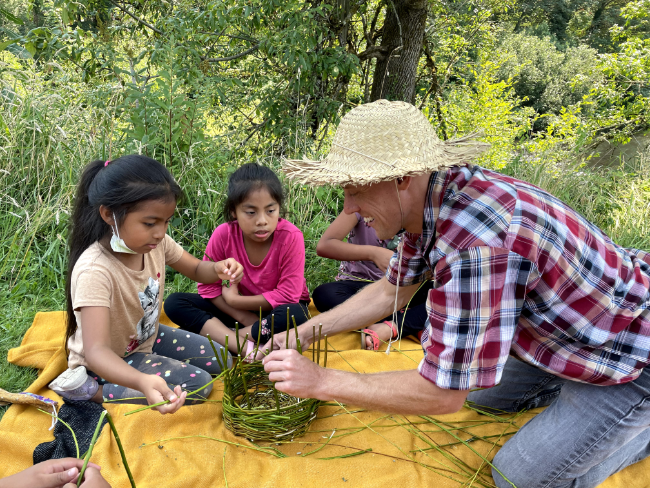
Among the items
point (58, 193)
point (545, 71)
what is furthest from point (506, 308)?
point (545, 71)

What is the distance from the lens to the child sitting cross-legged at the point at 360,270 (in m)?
2.90

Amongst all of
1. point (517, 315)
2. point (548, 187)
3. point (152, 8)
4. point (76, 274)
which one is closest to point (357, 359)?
point (517, 315)

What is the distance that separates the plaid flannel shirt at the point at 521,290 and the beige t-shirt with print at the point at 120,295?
132 centimetres

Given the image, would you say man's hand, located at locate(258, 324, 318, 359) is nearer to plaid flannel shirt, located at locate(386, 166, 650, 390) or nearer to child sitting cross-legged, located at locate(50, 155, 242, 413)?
child sitting cross-legged, located at locate(50, 155, 242, 413)

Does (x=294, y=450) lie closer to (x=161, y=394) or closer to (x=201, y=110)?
(x=161, y=394)

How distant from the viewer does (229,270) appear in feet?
7.88

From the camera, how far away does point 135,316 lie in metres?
2.21

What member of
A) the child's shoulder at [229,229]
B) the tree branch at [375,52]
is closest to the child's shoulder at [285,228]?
the child's shoulder at [229,229]

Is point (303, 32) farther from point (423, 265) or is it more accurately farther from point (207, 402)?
point (207, 402)

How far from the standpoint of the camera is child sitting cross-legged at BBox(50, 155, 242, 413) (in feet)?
6.32

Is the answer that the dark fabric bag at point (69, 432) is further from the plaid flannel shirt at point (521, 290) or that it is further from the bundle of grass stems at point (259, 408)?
the plaid flannel shirt at point (521, 290)

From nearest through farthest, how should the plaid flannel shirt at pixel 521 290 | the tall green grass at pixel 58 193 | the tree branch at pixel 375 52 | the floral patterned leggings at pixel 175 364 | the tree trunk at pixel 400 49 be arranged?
1. the plaid flannel shirt at pixel 521 290
2. the floral patterned leggings at pixel 175 364
3. the tall green grass at pixel 58 193
4. the tree trunk at pixel 400 49
5. the tree branch at pixel 375 52

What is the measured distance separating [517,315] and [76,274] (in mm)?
1723

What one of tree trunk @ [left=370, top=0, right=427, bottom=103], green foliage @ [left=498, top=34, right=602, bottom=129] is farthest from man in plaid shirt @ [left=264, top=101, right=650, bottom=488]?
green foliage @ [left=498, top=34, right=602, bottom=129]
